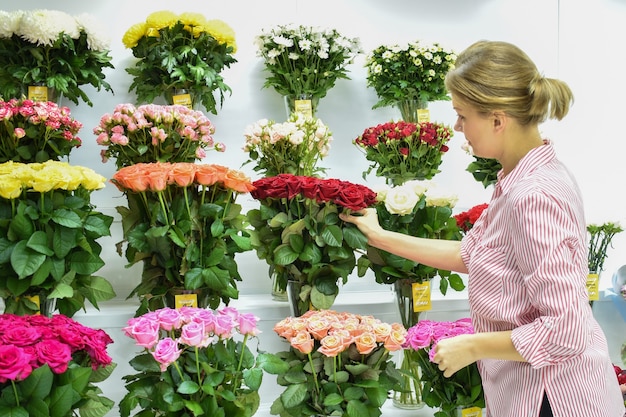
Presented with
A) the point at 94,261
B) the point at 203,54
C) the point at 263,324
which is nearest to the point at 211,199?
the point at 94,261

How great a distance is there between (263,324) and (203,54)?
108cm

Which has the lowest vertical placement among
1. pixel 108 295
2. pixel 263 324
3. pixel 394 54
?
pixel 263 324

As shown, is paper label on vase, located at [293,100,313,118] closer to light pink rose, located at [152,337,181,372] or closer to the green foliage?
the green foliage

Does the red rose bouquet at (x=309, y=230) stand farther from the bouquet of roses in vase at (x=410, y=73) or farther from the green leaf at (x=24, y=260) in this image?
the bouquet of roses in vase at (x=410, y=73)

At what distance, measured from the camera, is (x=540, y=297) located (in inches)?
58.4

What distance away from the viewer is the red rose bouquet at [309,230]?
2236 mm

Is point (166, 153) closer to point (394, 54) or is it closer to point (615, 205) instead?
point (394, 54)

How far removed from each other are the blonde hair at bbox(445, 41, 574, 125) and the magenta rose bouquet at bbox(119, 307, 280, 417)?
2.66 feet

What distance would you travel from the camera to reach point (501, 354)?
1.56 metres

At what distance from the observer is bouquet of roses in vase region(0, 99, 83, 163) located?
238cm

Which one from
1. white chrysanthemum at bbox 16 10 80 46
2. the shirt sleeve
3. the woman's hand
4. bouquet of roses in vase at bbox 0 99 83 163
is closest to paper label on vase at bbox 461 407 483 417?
the woman's hand

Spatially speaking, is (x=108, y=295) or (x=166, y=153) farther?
(x=166, y=153)

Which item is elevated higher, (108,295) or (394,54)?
(394,54)

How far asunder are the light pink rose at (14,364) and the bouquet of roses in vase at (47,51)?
1.32 m
